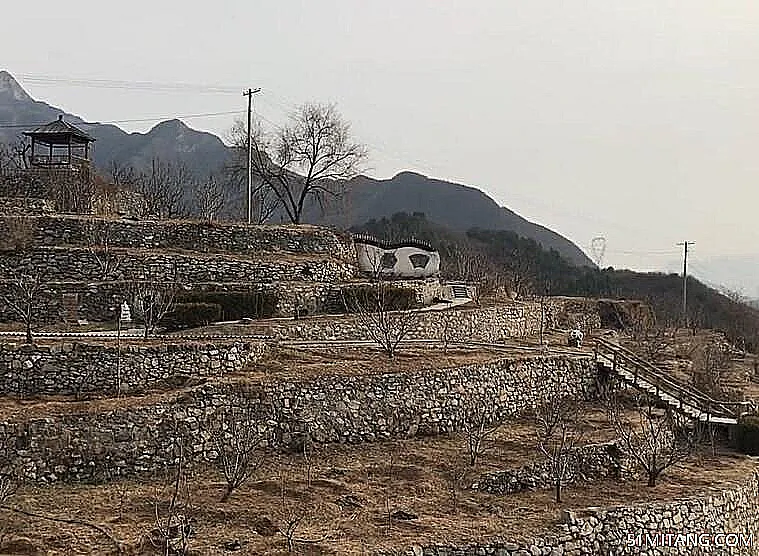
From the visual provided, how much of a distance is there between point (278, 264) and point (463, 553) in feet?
61.0

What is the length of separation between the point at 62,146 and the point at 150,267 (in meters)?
17.4

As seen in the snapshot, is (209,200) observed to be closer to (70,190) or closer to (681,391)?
(70,190)

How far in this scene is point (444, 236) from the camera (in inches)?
2891

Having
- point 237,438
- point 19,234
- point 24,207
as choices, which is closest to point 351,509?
point 237,438

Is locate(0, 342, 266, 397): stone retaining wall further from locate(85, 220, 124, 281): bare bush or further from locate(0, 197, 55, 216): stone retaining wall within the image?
locate(0, 197, 55, 216): stone retaining wall

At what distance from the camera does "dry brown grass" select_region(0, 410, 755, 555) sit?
44.2ft

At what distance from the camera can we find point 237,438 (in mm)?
17719

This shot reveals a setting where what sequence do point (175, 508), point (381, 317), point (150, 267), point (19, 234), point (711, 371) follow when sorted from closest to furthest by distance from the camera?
point (175, 508) → point (381, 317) → point (150, 267) → point (19, 234) → point (711, 371)

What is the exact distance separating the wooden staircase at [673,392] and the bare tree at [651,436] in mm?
541

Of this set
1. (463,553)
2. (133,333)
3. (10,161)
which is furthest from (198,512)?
(10,161)

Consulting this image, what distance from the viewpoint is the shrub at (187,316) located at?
A: 2350 cm

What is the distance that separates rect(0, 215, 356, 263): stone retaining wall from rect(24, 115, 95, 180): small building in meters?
10.7

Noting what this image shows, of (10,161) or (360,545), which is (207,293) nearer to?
(360,545)

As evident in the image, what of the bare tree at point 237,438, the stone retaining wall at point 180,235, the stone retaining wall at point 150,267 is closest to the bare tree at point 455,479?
the bare tree at point 237,438
